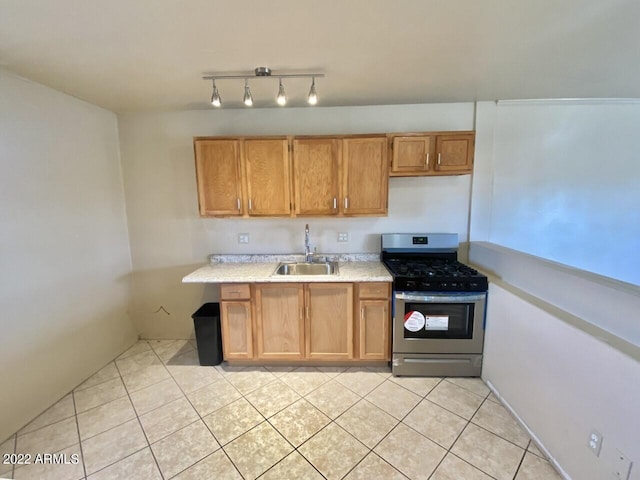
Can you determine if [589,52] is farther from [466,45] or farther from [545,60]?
[466,45]

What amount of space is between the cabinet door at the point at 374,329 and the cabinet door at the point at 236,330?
104cm

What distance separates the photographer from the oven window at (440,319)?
2.32 metres

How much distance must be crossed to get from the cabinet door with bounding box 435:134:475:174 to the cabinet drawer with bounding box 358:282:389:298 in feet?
4.11

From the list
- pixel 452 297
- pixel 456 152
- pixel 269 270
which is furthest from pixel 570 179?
pixel 269 270

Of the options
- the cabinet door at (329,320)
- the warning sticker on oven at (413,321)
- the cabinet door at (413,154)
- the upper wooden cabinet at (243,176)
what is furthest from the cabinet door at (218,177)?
the warning sticker on oven at (413,321)

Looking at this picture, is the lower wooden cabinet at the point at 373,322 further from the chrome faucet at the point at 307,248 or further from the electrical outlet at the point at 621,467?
the electrical outlet at the point at 621,467

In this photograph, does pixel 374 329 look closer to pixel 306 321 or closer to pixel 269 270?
pixel 306 321

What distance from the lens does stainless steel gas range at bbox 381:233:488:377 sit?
2.27 m

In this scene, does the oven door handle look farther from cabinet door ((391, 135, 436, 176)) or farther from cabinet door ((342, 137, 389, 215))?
cabinet door ((391, 135, 436, 176))

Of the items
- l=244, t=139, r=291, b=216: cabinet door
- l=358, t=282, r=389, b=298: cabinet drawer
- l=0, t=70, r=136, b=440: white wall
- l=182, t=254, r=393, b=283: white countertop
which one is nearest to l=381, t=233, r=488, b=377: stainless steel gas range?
l=358, t=282, r=389, b=298: cabinet drawer

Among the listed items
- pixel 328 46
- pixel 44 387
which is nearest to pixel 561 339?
pixel 328 46

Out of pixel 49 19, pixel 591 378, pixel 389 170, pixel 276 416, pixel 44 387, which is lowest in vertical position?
pixel 276 416

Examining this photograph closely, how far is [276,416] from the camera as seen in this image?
1984mm

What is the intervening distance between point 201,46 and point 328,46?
0.77 metres
